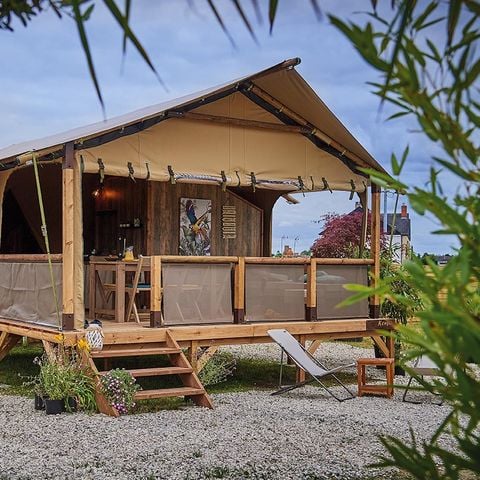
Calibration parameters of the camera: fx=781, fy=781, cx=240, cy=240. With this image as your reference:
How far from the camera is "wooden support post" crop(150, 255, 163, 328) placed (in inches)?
331

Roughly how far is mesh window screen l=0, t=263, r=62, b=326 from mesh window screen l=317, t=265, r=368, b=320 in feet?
10.8

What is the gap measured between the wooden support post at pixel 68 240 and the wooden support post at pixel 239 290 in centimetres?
197

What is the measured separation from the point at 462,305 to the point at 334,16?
658mm

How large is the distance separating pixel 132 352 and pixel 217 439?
211 centimetres

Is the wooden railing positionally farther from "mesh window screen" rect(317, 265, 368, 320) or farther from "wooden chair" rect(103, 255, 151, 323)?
"wooden chair" rect(103, 255, 151, 323)

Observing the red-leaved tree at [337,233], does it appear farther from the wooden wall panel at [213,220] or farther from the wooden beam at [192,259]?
the wooden beam at [192,259]

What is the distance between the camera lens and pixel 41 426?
671cm

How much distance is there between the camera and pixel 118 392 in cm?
717

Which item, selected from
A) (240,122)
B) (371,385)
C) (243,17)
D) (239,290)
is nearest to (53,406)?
(239,290)

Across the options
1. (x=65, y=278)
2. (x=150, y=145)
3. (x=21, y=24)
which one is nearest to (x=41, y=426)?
(x=65, y=278)

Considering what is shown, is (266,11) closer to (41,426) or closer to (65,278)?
(41,426)

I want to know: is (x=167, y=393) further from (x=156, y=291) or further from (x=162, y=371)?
(x=156, y=291)

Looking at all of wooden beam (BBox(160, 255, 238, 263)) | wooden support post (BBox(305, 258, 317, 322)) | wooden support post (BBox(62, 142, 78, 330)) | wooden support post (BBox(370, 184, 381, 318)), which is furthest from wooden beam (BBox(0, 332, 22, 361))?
wooden support post (BBox(370, 184, 381, 318))

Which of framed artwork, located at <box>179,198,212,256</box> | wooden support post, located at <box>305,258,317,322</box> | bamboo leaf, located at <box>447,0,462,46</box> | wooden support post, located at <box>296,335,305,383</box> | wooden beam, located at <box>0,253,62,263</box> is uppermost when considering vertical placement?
bamboo leaf, located at <box>447,0,462,46</box>
